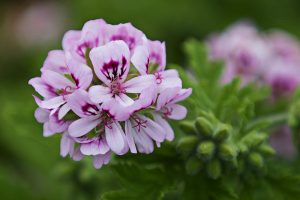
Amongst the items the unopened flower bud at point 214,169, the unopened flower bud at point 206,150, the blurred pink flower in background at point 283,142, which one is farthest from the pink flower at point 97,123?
the blurred pink flower in background at point 283,142

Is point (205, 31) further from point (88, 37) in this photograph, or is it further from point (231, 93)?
point (88, 37)

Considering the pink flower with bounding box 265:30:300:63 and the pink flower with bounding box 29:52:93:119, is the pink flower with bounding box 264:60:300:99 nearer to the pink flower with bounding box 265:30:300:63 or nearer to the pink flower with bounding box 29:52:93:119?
the pink flower with bounding box 265:30:300:63

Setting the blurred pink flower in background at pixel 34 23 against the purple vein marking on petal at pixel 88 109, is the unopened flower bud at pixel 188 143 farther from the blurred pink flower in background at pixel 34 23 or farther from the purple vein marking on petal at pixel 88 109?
the blurred pink flower in background at pixel 34 23

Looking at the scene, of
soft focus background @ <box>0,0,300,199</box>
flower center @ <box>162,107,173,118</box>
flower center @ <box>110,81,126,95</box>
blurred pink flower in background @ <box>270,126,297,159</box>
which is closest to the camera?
flower center @ <box>110,81,126,95</box>

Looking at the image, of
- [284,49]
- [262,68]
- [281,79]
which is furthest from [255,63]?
[284,49]

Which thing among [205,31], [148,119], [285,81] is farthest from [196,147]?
[205,31]

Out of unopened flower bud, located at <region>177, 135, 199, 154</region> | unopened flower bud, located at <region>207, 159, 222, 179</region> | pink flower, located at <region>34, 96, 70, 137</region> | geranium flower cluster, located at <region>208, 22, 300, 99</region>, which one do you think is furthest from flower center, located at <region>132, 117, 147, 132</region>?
geranium flower cluster, located at <region>208, 22, 300, 99</region>

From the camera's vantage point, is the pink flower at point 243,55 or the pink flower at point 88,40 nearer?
the pink flower at point 88,40
